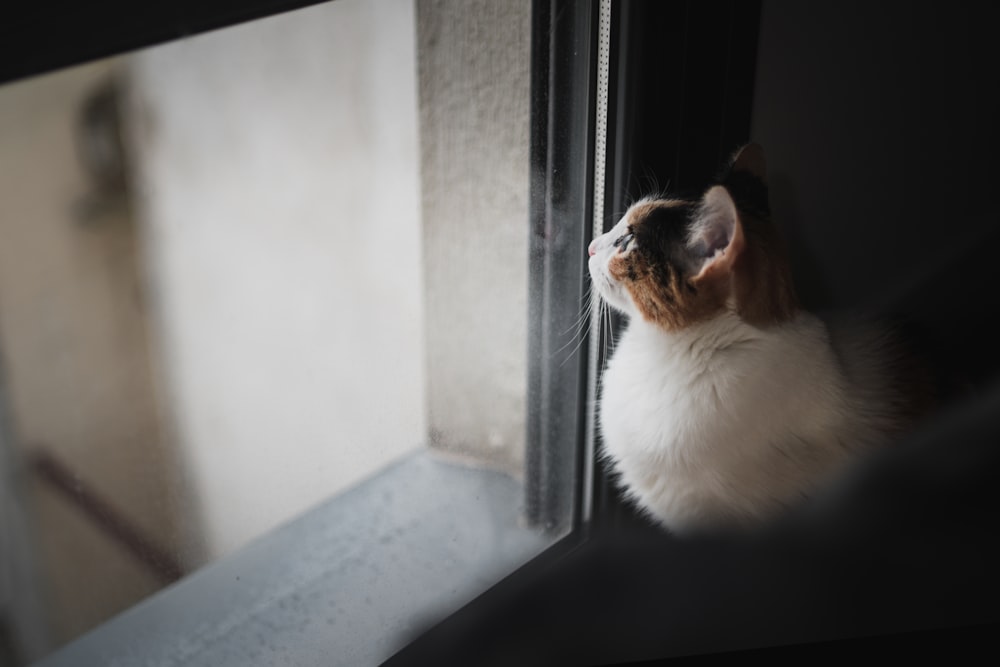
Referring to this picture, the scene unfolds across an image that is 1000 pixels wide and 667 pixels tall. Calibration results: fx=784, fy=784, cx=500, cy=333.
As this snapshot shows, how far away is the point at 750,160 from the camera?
0.79 meters

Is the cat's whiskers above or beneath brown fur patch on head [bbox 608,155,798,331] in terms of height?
beneath

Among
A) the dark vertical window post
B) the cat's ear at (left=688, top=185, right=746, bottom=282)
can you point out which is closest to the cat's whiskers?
the dark vertical window post

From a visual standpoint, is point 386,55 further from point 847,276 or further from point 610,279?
point 847,276

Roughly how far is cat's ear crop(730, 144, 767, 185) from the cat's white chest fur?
0.15 meters

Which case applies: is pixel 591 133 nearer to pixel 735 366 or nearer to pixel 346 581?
pixel 735 366

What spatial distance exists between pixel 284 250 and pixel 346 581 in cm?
80

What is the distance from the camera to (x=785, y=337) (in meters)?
0.78

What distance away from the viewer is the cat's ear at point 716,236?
720mm

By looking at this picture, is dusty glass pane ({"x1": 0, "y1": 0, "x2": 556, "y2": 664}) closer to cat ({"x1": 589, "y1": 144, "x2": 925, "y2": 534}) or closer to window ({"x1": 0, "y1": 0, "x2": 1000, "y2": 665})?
window ({"x1": 0, "y1": 0, "x2": 1000, "y2": 665})

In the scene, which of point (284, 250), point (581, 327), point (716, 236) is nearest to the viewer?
point (716, 236)

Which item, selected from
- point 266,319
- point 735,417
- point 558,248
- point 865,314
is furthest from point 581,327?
point 266,319

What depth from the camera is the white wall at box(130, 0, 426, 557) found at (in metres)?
0.90

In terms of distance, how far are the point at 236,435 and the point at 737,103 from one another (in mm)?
815

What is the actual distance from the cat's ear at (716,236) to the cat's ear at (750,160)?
0.25ft
